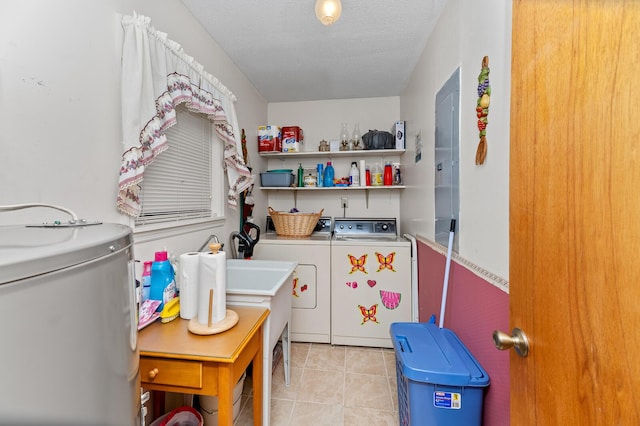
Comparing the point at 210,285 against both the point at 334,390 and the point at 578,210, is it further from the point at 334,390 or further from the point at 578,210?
the point at 334,390

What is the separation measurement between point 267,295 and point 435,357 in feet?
2.76

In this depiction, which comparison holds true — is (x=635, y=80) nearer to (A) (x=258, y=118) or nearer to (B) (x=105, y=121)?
(B) (x=105, y=121)

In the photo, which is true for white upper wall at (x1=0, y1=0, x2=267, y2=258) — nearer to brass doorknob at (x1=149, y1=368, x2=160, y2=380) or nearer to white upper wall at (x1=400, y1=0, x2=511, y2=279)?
brass doorknob at (x1=149, y1=368, x2=160, y2=380)

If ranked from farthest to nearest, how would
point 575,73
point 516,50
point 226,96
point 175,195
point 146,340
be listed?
point 226,96, point 175,195, point 146,340, point 516,50, point 575,73

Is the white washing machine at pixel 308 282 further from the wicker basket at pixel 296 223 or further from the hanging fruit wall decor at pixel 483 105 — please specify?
the hanging fruit wall decor at pixel 483 105

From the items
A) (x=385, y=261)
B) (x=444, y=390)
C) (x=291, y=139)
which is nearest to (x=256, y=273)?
(x=385, y=261)

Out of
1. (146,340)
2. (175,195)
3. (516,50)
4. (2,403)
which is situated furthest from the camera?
(175,195)

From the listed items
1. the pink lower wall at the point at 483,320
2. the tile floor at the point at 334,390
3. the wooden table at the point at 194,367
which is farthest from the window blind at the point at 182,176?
the pink lower wall at the point at 483,320

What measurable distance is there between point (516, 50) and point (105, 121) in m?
1.49

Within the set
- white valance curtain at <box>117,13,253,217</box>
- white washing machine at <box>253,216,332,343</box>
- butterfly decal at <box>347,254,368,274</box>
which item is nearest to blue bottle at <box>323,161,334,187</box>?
white washing machine at <box>253,216,332,343</box>

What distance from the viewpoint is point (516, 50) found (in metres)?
0.70

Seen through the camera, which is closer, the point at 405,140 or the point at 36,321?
the point at 36,321

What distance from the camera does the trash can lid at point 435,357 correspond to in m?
1.08

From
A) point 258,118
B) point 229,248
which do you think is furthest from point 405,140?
point 229,248
